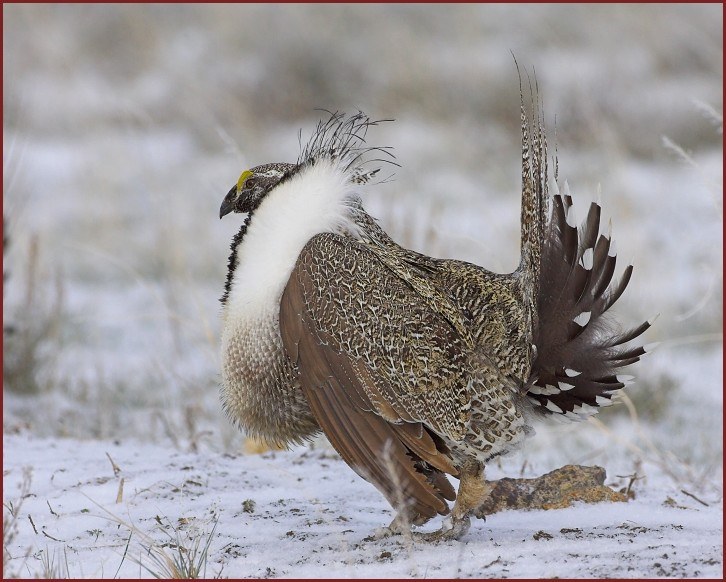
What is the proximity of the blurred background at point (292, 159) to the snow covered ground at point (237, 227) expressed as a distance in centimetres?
3

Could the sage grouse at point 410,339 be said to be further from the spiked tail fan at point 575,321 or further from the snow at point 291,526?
the snow at point 291,526

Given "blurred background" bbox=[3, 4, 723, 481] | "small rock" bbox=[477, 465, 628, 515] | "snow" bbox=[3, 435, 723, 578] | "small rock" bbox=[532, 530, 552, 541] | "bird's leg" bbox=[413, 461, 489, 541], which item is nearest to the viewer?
"snow" bbox=[3, 435, 723, 578]

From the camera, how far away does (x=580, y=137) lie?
31.4 ft

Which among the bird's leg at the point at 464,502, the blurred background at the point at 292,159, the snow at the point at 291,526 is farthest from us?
the blurred background at the point at 292,159

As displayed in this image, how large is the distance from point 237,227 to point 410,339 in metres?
6.58

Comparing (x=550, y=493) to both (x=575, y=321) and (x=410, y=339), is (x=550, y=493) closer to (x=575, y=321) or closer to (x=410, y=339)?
(x=575, y=321)

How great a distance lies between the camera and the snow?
269 cm

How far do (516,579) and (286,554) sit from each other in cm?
70

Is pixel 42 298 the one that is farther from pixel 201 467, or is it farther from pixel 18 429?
pixel 201 467

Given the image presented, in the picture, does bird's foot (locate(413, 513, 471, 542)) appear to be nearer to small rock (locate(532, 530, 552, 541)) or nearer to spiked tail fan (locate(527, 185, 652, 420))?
small rock (locate(532, 530, 552, 541))

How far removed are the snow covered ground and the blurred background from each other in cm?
3

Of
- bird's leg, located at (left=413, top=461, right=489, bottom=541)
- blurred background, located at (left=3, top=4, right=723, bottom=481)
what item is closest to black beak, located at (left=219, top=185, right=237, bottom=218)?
bird's leg, located at (left=413, top=461, right=489, bottom=541)

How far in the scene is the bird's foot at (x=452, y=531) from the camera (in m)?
3.02

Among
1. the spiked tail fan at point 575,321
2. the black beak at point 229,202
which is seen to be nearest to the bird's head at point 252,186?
the black beak at point 229,202
